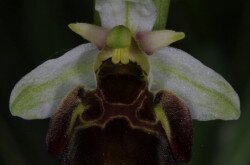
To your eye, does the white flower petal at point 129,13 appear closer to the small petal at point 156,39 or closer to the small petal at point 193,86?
the small petal at point 156,39

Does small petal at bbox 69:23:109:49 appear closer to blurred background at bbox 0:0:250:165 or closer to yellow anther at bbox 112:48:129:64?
yellow anther at bbox 112:48:129:64

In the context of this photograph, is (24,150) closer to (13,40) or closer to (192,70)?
(13,40)

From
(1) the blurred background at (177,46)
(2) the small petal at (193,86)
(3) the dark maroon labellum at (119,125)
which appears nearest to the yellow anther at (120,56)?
(3) the dark maroon labellum at (119,125)

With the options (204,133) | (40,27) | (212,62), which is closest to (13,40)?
(40,27)

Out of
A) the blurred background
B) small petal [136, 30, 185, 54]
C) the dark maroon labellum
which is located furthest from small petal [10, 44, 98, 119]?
the blurred background

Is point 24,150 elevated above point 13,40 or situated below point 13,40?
below

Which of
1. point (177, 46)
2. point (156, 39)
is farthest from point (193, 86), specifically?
point (177, 46)
